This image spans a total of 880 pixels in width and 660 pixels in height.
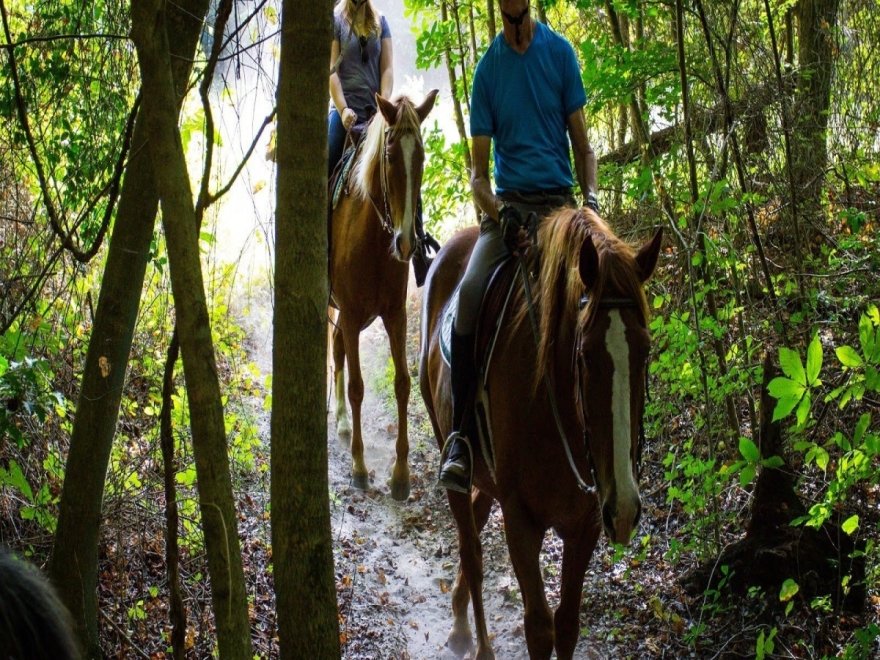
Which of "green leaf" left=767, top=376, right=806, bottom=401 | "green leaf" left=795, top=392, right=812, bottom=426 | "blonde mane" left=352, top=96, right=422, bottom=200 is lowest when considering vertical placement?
"green leaf" left=795, top=392, right=812, bottom=426

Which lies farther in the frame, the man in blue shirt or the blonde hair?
the blonde hair

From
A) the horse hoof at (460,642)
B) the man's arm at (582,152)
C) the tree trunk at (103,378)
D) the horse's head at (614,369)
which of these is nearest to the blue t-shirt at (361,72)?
the man's arm at (582,152)

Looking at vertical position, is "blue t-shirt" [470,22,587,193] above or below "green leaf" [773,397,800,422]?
above

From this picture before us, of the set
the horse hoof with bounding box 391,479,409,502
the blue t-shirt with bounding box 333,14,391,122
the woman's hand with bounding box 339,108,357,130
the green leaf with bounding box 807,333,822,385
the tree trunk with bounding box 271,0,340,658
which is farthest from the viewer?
the blue t-shirt with bounding box 333,14,391,122

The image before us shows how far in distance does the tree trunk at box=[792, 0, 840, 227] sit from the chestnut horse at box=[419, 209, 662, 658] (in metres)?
3.37

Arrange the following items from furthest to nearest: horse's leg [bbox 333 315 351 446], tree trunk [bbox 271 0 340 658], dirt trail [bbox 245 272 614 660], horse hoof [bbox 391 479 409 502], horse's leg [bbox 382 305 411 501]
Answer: horse's leg [bbox 333 315 351 446]
horse's leg [bbox 382 305 411 501]
horse hoof [bbox 391 479 409 502]
dirt trail [bbox 245 272 614 660]
tree trunk [bbox 271 0 340 658]

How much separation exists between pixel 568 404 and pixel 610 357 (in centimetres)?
55

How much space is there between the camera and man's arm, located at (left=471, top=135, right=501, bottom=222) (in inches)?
171

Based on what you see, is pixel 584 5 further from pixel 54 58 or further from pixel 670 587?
pixel 670 587

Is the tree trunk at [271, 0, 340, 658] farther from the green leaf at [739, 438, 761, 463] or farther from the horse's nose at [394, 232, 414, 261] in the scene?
the horse's nose at [394, 232, 414, 261]

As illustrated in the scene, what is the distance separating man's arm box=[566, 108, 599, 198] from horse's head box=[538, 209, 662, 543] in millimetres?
935

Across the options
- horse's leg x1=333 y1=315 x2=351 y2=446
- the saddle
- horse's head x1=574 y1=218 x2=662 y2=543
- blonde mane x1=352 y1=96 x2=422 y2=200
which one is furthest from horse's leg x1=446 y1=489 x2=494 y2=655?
blonde mane x1=352 y1=96 x2=422 y2=200

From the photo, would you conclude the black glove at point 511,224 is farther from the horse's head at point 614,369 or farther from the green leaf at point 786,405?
the green leaf at point 786,405

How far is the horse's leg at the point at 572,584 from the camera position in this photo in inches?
155
